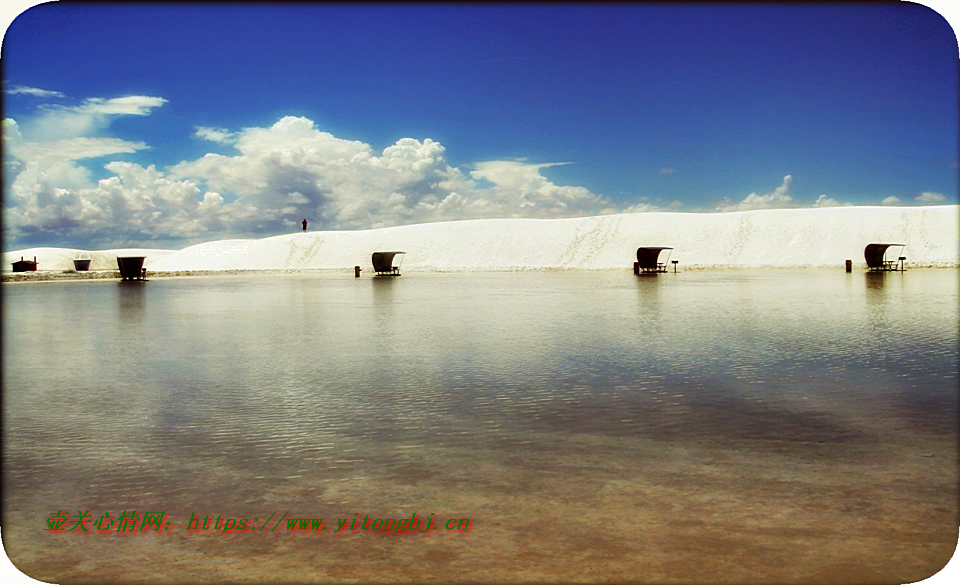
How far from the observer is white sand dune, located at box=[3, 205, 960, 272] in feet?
272

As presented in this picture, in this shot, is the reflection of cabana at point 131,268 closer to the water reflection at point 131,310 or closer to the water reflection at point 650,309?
the water reflection at point 131,310

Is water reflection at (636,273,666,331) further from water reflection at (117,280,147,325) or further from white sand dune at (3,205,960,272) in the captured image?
white sand dune at (3,205,960,272)

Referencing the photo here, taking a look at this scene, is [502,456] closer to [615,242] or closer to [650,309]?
[650,309]

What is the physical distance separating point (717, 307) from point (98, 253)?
176 metres

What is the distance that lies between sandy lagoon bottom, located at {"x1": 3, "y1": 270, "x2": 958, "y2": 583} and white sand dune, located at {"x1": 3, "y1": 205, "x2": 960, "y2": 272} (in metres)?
64.4

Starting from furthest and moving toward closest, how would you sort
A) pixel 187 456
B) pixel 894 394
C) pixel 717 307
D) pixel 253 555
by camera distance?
1. pixel 717 307
2. pixel 894 394
3. pixel 187 456
4. pixel 253 555

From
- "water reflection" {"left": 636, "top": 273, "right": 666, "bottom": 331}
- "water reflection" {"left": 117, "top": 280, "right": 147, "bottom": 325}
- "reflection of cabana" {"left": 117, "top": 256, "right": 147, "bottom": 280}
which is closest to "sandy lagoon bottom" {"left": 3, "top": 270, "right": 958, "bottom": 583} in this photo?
"water reflection" {"left": 636, "top": 273, "right": 666, "bottom": 331}

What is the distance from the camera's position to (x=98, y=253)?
169500 mm

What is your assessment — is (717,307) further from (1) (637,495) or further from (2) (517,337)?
(1) (637,495)

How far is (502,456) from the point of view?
254 inches

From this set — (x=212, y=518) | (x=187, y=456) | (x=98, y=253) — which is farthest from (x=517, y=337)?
(x=98, y=253)

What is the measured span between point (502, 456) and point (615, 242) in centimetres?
9122

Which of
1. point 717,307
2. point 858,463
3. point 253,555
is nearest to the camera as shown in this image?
point 253,555

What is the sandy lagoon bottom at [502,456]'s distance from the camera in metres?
4.29
